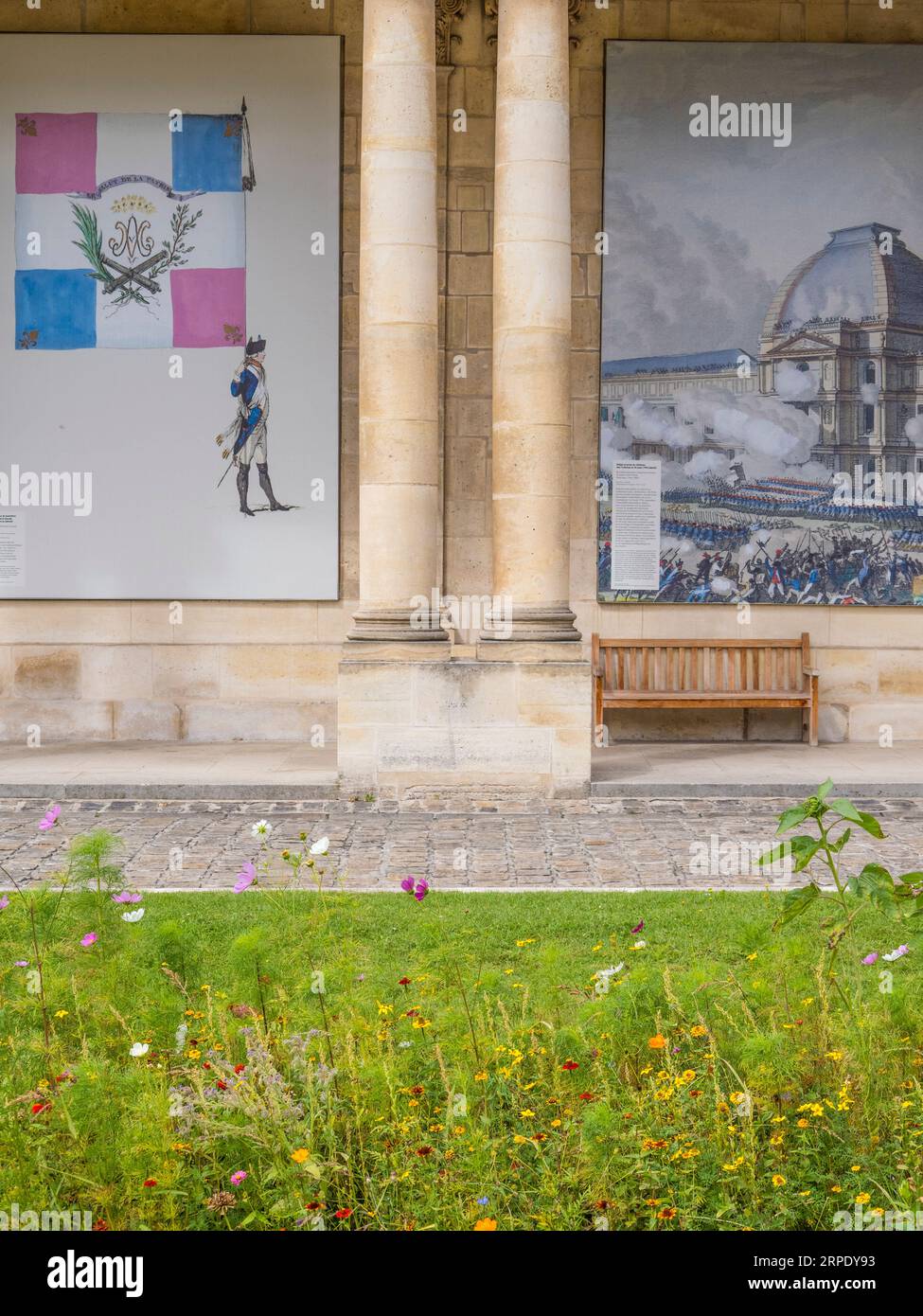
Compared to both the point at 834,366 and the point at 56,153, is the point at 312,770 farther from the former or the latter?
the point at 56,153

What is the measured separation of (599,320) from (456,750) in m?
5.33

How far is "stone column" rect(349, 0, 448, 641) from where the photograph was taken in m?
11.9

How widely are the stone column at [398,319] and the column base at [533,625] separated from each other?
0.49 meters

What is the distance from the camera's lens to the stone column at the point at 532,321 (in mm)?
12109

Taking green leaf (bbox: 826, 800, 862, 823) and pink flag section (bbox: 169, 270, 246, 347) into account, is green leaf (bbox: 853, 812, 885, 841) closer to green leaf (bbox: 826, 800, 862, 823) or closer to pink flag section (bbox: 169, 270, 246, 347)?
green leaf (bbox: 826, 800, 862, 823)

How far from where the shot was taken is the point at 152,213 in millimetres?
14859

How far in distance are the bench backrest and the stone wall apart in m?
0.32

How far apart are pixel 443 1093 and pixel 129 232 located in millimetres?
12188

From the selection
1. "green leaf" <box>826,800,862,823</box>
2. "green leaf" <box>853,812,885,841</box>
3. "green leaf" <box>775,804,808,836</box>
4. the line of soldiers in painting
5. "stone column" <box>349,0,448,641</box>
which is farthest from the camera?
the line of soldiers in painting

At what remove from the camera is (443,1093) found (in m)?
4.44

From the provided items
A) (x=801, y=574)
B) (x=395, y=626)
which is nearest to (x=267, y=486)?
(x=395, y=626)

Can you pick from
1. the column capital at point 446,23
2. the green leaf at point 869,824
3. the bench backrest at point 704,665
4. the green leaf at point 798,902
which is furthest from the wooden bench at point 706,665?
the green leaf at point 869,824

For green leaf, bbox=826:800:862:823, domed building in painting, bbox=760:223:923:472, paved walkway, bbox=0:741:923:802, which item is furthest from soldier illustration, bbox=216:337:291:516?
green leaf, bbox=826:800:862:823

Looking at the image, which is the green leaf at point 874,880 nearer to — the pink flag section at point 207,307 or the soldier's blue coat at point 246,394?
the soldier's blue coat at point 246,394
